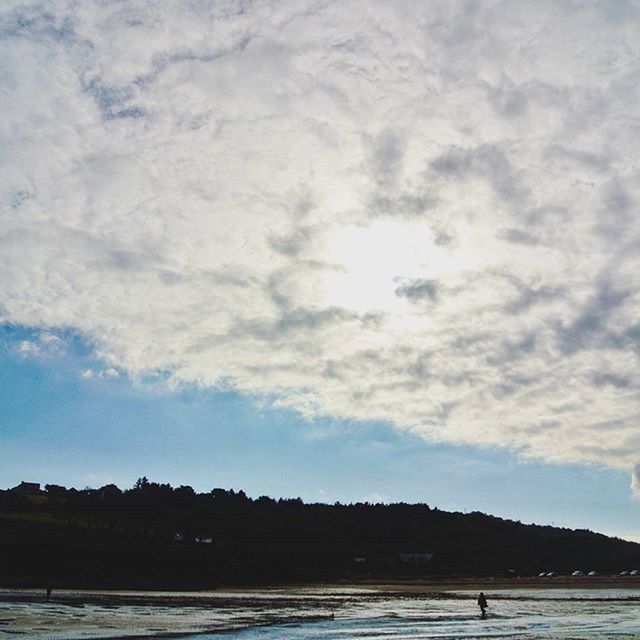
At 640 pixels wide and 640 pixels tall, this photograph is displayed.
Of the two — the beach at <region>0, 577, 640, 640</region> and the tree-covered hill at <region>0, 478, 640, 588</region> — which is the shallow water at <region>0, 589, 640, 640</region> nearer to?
the beach at <region>0, 577, 640, 640</region>

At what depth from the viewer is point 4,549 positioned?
121m

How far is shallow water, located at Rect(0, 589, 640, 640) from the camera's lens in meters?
48.4

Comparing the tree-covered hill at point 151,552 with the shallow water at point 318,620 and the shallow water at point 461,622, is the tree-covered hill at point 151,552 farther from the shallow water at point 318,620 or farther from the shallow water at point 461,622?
the shallow water at point 461,622

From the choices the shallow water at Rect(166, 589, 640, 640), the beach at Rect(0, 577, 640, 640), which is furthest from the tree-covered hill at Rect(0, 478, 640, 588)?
the shallow water at Rect(166, 589, 640, 640)

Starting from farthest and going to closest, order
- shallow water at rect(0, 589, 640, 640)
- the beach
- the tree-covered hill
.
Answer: the tree-covered hill → the beach → shallow water at rect(0, 589, 640, 640)

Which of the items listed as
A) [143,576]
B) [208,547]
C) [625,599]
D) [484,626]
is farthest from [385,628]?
[208,547]

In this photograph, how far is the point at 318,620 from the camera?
60188 mm

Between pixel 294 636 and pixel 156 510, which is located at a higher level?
pixel 156 510

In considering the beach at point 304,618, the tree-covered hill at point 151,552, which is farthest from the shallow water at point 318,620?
the tree-covered hill at point 151,552

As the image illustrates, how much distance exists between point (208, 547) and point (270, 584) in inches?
1024

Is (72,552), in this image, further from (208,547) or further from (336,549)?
(336,549)

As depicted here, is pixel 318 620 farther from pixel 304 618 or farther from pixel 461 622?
pixel 461 622

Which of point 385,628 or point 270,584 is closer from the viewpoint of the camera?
point 385,628

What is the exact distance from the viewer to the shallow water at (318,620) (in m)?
48.4
